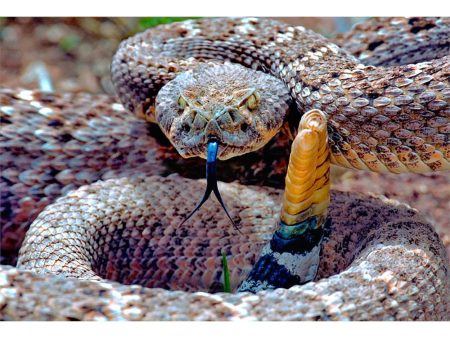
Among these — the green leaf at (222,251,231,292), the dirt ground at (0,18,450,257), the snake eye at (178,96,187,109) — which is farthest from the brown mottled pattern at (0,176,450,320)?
the dirt ground at (0,18,450,257)

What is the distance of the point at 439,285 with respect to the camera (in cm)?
311

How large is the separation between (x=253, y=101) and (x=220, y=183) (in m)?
0.77

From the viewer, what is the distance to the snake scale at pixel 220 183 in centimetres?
286

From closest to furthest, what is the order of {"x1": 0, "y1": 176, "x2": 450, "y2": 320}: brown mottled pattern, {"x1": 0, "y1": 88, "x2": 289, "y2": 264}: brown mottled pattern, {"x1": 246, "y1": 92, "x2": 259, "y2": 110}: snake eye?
1. {"x1": 0, "y1": 176, "x2": 450, "y2": 320}: brown mottled pattern
2. {"x1": 246, "y1": 92, "x2": 259, "y2": 110}: snake eye
3. {"x1": 0, "y1": 88, "x2": 289, "y2": 264}: brown mottled pattern

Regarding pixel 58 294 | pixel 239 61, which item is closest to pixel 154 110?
pixel 239 61

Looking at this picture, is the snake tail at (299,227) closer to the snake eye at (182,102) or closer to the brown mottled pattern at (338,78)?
the brown mottled pattern at (338,78)

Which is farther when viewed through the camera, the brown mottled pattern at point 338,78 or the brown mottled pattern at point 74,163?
the brown mottled pattern at point 74,163

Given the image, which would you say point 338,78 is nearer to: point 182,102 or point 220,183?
point 182,102

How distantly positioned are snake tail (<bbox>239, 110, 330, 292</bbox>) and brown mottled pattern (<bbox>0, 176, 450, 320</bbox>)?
186 mm

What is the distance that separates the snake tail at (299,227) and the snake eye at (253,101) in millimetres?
340

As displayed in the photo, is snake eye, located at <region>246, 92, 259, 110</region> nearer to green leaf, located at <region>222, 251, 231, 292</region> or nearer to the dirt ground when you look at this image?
green leaf, located at <region>222, 251, 231, 292</region>

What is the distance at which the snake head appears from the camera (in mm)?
3254

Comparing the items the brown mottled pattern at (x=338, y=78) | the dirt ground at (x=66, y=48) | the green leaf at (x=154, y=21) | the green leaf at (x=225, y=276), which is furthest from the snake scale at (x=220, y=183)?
A: the dirt ground at (x=66, y=48)
